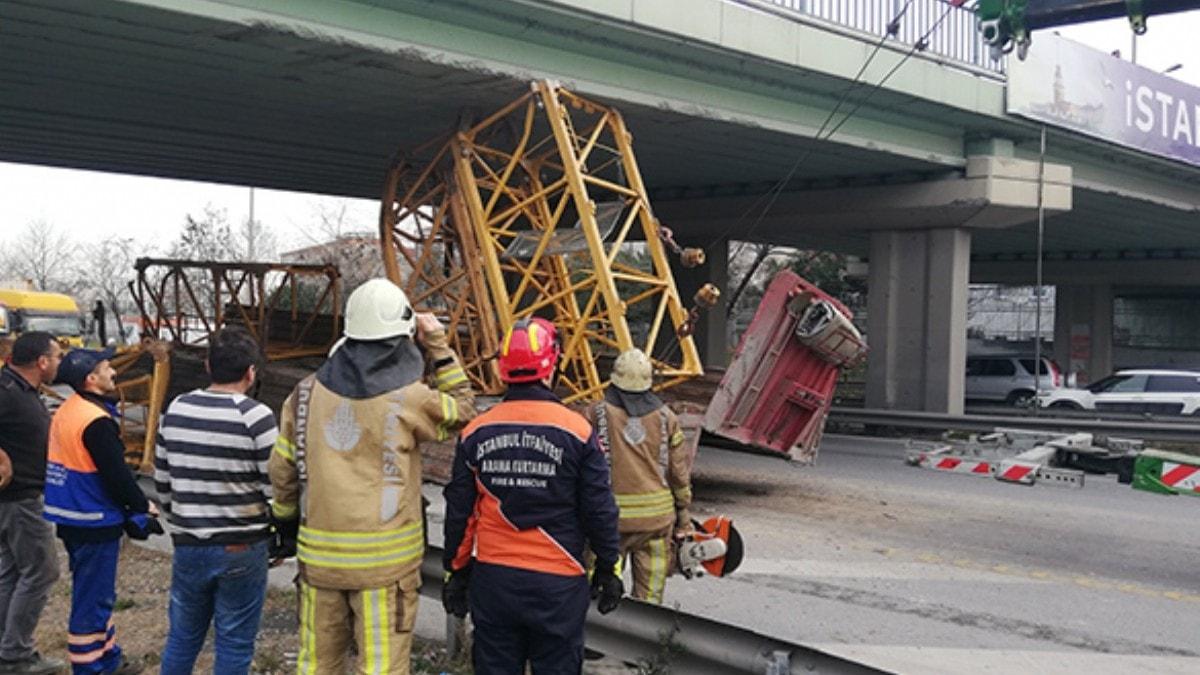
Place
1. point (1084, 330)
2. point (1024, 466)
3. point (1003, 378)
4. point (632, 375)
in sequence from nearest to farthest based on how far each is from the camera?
1. point (632, 375)
2. point (1024, 466)
3. point (1003, 378)
4. point (1084, 330)

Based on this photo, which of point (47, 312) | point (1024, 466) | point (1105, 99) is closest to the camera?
point (1024, 466)

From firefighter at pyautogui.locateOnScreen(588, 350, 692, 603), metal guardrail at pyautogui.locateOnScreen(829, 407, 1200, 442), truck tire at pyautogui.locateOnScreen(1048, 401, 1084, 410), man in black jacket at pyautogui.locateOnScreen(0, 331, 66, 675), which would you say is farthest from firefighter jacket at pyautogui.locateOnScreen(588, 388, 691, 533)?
truck tire at pyautogui.locateOnScreen(1048, 401, 1084, 410)

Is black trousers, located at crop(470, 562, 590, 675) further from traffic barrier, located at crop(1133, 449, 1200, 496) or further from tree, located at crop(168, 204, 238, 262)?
tree, located at crop(168, 204, 238, 262)

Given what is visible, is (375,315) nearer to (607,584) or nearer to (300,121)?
(607,584)

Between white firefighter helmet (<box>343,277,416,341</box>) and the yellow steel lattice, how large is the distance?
7437 mm

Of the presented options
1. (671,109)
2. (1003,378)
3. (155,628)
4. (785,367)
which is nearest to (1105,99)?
(671,109)

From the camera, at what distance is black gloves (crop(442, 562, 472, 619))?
4.07 m

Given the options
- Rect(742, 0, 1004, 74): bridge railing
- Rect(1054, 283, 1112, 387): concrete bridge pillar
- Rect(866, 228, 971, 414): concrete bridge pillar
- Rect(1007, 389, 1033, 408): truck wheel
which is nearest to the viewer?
Rect(742, 0, 1004, 74): bridge railing

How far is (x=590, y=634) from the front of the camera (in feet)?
16.0

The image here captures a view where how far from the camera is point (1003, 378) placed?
95.5 ft

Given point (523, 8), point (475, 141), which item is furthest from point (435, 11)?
point (475, 141)

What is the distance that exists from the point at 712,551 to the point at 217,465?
9.02 ft

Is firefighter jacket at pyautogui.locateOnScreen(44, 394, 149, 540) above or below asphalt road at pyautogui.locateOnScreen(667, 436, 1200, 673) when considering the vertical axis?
above

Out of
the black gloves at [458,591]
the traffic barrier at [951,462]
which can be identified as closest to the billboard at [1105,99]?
the traffic barrier at [951,462]
